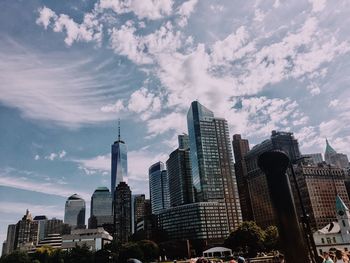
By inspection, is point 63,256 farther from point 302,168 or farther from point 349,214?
point 302,168

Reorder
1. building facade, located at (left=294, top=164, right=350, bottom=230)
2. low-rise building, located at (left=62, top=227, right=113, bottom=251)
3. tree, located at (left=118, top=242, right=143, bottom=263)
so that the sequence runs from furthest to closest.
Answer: low-rise building, located at (left=62, top=227, right=113, bottom=251) < building facade, located at (left=294, top=164, right=350, bottom=230) < tree, located at (left=118, top=242, right=143, bottom=263)

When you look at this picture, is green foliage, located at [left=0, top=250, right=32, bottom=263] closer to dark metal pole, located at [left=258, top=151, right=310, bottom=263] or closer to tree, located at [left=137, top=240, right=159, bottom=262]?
tree, located at [left=137, top=240, right=159, bottom=262]

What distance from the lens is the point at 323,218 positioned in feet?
530

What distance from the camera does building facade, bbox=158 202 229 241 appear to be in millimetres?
176375

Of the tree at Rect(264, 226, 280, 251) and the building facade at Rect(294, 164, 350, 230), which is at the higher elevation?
the building facade at Rect(294, 164, 350, 230)

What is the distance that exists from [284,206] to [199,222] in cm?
17223

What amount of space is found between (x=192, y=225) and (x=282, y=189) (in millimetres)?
174043

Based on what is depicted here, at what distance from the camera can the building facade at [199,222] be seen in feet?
579

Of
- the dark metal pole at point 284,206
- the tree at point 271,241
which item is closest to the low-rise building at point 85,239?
the tree at point 271,241

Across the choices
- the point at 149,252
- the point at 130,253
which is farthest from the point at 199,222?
the point at 130,253

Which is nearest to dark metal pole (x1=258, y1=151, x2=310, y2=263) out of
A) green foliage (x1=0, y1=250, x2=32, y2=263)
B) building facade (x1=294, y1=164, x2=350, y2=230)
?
green foliage (x1=0, y1=250, x2=32, y2=263)

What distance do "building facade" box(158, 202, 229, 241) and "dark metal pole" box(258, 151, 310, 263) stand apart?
17026 cm

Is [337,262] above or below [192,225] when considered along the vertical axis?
below

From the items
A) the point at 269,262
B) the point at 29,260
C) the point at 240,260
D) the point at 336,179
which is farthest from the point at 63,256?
the point at 336,179
